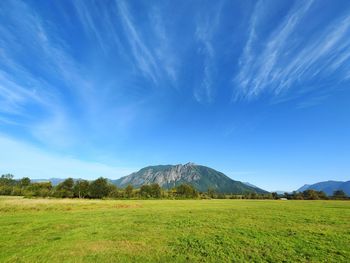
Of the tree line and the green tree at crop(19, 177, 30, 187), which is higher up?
the green tree at crop(19, 177, 30, 187)

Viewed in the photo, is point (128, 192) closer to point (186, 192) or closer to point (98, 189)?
point (98, 189)

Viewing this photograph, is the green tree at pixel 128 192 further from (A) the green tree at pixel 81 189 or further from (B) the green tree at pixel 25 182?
(B) the green tree at pixel 25 182

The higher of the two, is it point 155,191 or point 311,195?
point 155,191

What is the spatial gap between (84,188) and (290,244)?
116 m

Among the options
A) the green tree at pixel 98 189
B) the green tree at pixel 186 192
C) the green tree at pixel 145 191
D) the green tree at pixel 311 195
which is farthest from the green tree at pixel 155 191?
the green tree at pixel 311 195

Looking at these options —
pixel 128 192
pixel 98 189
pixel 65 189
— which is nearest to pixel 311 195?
pixel 128 192

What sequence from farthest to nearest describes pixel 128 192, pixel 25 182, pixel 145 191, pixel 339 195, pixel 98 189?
pixel 145 191
pixel 25 182
pixel 339 195
pixel 128 192
pixel 98 189

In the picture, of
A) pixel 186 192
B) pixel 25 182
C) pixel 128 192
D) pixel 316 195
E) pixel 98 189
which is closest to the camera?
pixel 98 189

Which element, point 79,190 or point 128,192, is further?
point 128,192

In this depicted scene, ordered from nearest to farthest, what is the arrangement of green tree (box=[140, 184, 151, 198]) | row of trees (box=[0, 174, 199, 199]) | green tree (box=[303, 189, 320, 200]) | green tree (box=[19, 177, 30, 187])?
row of trees (box=[0, 174, 199, 199])
green tree (box=[19, 177, 30, 187])
green tree (box=[303, 189, 320, 200])
green tree (box=[140, 184, 151, 198])

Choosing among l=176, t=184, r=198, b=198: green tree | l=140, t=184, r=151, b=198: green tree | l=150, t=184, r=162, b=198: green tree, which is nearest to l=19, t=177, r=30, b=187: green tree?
l=140, t=184, r=151, b=198: green tree

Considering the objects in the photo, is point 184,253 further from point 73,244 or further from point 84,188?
point 84,188

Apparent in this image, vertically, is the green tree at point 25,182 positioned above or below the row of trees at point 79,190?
above

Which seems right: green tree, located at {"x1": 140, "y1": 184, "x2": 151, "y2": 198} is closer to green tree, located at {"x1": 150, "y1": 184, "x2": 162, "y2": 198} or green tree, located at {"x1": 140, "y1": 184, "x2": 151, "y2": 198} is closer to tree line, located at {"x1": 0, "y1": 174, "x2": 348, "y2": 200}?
tree line, located at {"x1": 0, "y1": 174, "x2": 348, "y2": 200}
